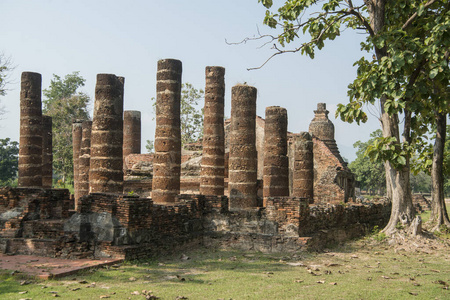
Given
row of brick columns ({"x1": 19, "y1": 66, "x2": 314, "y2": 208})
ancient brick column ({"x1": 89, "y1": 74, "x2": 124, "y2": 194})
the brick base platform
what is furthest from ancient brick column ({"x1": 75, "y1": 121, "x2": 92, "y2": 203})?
the brick base platform

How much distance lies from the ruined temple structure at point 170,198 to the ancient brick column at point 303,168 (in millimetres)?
42

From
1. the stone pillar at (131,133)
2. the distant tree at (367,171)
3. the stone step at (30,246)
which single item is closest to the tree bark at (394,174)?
the stone step at (30,246)

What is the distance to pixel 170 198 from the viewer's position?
15477mm

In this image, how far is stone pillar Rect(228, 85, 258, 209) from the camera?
47.8ft

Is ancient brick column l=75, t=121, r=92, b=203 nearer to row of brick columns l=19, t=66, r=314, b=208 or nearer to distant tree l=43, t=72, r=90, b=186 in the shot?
row of brick columns l=19, t=66, r=314, b=208

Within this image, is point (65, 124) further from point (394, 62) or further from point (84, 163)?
point (394, 62)

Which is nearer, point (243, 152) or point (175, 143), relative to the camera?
point (243, 152)

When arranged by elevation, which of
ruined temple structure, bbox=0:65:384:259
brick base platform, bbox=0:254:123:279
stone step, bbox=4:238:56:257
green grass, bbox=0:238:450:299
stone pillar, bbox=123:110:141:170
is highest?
stone pillar, bbox=123:110:141:170

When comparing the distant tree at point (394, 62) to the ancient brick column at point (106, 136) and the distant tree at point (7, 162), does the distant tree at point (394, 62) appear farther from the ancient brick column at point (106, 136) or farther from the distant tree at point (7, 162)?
the distant tree at point (7, 162)

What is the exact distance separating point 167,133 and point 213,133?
7.46ft

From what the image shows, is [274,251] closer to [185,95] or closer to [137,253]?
[137,253]

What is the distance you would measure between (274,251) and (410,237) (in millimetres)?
3773

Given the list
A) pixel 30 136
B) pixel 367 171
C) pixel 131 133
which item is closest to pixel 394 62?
pixel 30 136

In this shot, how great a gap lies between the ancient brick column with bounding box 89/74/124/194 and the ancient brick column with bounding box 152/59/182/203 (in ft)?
6.55
